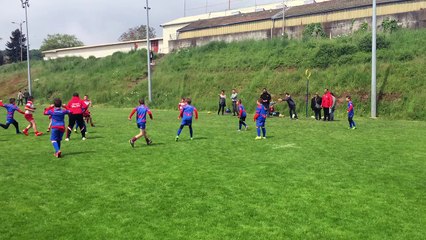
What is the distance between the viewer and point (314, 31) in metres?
44.2

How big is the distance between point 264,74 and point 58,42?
3692 inches

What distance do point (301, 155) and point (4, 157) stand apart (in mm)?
9529

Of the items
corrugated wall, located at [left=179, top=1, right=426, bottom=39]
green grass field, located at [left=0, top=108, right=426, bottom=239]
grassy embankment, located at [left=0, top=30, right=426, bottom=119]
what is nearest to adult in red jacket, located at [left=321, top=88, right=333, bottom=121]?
grassy embankment, located at [left=0, top=30, right=426, bottom=119]

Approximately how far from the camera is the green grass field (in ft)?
22.3

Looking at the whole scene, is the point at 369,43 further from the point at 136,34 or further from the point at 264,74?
the point at 136,34

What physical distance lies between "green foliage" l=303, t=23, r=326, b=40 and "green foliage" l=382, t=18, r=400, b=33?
21.2ft

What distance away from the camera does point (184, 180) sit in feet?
32.8

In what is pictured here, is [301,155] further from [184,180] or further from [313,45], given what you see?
[313,45]

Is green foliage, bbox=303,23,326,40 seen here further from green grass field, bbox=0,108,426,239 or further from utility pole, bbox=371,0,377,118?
green grass field, bbox=0,108,426,239

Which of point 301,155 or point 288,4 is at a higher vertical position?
point 288,4

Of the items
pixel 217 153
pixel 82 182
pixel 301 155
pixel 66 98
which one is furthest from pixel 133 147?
pixel 66 98

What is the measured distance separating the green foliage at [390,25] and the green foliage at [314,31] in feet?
21.2

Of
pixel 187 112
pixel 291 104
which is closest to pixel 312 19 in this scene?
pixel 291 104

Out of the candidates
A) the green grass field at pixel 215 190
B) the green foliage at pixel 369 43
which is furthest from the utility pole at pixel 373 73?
the green grass field at pixel 215 190
